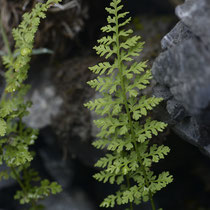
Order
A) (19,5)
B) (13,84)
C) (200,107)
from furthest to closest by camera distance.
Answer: (19,5)
(13,84)
(200,107)

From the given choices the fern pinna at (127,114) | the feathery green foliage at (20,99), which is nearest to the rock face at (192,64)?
the fern pinna at (127,114)

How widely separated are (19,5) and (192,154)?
8.37 feet

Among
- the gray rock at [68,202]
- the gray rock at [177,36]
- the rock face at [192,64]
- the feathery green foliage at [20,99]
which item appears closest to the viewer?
the rock face at [192,64]

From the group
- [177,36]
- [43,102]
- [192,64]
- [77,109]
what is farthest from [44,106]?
[192,64]

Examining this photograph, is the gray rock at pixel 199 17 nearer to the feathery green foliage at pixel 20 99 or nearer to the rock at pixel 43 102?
the feathery green foliage at pixel 20 99

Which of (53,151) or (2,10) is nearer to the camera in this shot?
(2,10)

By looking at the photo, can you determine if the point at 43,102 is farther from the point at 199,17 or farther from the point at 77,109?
the point at 199,17

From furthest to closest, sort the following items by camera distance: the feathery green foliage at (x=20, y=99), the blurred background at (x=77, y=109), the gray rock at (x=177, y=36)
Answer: the blurred background at (x=77, y=109) → the feathery green foliage at (x=20, y=99) → the gray rock at (x=177, y=36)

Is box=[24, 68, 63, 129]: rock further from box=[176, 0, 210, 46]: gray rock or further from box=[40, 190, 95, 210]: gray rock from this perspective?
box=[176, 0, 210, 46]: gray rock

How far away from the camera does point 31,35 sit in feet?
7.41

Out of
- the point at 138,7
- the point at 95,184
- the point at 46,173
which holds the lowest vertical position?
the point at 95,184

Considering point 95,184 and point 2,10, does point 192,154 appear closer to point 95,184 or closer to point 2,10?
point 95,184

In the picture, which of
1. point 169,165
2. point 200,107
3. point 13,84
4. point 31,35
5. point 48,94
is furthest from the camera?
point 48,94

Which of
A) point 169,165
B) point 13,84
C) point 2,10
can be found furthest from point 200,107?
point 2,10
